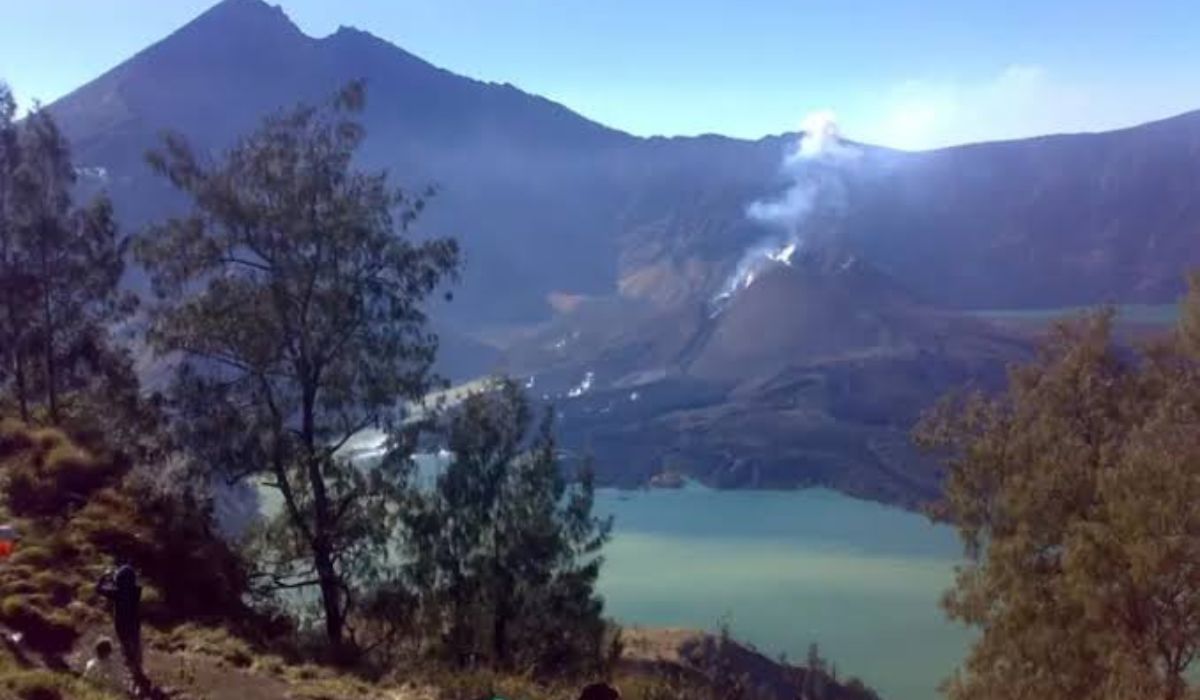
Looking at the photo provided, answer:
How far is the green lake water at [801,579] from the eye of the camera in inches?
2827

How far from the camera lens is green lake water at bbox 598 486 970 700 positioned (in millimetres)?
71812

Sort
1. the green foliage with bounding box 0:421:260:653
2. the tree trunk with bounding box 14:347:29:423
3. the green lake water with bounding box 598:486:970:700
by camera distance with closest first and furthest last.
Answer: the green foliage with bounding box 0:421:260:653 → the tree trunk with bounding box 14:347:29:423 → the green lake water with bounding box 598:486:970:700

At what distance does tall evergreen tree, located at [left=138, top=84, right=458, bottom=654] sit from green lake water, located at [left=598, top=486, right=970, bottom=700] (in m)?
36.4

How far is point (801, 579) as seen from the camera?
93.1m

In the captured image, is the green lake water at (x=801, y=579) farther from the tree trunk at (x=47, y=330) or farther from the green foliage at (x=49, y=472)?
the green foliage at (x=49, y=472)

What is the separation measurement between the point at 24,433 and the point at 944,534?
103m

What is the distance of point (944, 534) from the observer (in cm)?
11256

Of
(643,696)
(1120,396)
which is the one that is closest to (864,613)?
(1120,396)

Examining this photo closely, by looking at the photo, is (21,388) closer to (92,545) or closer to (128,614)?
(92,545)

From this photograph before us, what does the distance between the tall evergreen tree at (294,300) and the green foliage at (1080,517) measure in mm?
8822

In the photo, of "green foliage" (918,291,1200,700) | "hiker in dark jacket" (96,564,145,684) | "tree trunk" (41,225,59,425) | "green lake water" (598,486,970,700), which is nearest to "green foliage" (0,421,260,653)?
"hiker in dark jacket" (96,564,145,684)

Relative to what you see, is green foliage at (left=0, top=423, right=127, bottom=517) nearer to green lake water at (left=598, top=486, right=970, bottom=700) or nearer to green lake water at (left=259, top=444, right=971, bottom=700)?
green lake water at (left=259, top=444, right=971, bottom=700)

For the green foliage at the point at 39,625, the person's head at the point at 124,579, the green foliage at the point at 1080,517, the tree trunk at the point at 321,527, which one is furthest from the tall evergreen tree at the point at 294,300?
the green foliage at the point at 1080,517

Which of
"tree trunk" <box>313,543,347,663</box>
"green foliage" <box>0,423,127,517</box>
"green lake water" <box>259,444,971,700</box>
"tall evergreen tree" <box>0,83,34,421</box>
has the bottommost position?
"green lake water" <box>259,444,971,700</box>
